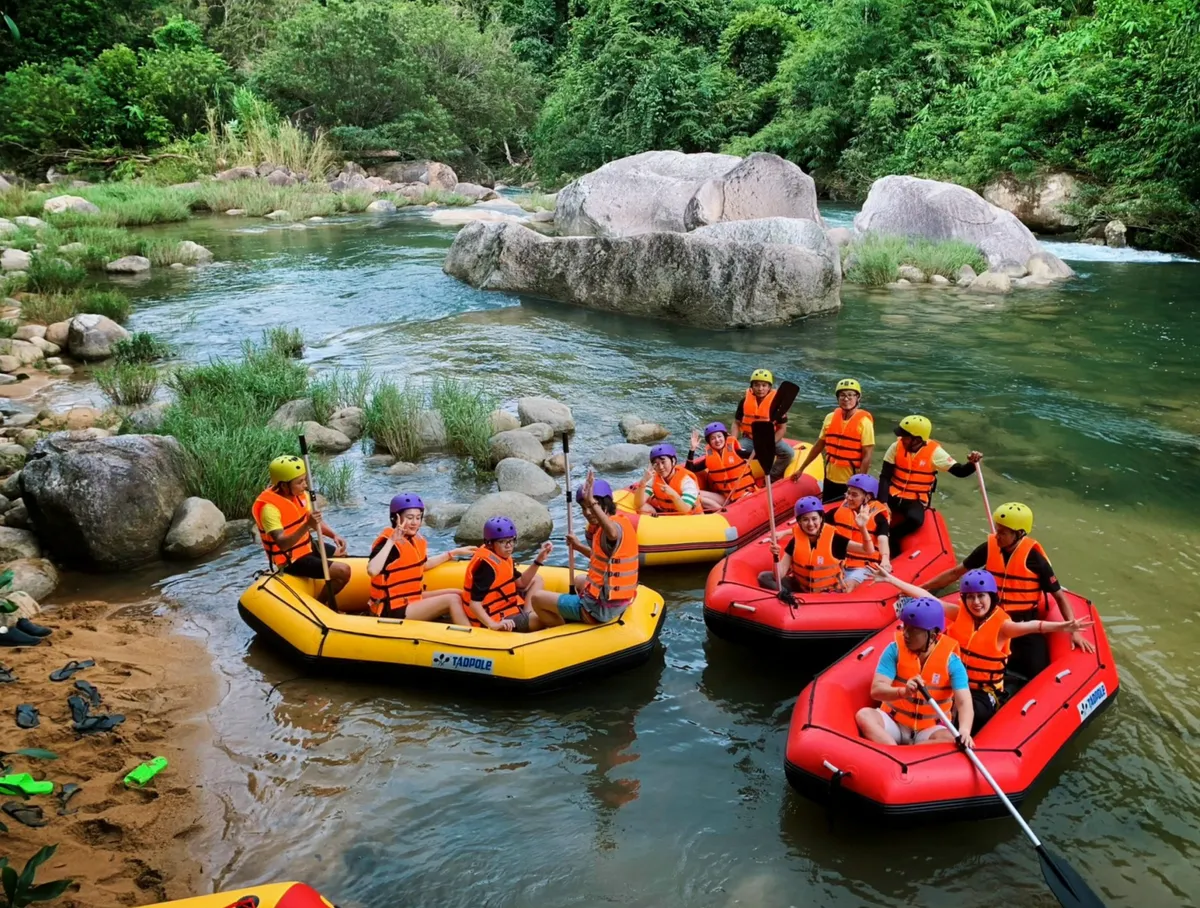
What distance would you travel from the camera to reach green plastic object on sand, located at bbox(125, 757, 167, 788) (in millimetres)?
4176

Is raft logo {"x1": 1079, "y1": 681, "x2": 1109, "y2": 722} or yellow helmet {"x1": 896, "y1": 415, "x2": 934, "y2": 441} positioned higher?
yellow helmet {"x1": 896, "y1": 415, "x2": 934, "y2": 441}

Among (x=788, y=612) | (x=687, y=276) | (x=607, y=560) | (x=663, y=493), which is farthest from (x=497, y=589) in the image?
(x=687, y=276)

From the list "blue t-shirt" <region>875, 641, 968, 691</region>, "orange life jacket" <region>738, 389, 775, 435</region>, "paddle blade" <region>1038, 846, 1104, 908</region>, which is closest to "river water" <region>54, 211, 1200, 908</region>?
"paddle blade" <region>1038, 846, 1104, 908</region>

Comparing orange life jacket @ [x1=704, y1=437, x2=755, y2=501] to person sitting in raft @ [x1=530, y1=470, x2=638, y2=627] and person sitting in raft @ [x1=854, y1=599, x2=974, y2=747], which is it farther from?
person sitting in raft @ [x1=854, y1=599, x2=974, y2=747]

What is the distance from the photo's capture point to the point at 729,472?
724cm

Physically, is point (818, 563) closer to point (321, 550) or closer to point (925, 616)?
point (925, 616)

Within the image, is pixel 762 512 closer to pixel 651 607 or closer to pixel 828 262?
pixel 651 607

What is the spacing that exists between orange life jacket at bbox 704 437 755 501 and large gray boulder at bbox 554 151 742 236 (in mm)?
10431

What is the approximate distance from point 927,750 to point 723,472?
3.35 meters

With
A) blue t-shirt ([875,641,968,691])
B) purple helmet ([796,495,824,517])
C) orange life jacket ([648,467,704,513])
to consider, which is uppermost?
purple helmet ([796,495,824,517])

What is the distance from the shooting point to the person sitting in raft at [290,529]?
5699mm

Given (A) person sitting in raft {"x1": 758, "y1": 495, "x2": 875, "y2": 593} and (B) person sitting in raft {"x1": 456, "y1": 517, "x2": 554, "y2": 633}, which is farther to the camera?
(A) person sitting in raft {"x1": 758, "y1": 495, "x2": 875, "y2": 593}

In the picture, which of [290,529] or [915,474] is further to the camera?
[915,474]

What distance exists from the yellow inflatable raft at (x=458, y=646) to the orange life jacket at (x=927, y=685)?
1.43m
